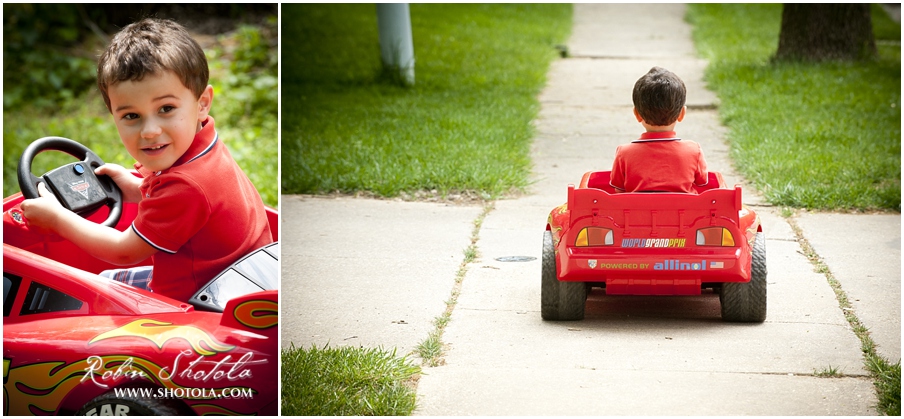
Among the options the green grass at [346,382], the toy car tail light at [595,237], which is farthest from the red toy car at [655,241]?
the green grass at [346,382]

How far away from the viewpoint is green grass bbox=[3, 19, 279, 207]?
25.9ft

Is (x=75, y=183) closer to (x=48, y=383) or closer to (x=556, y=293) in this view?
(x=48, y=383)

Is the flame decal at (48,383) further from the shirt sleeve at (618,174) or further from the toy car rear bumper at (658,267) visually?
the shirt sleeve at (618,174)

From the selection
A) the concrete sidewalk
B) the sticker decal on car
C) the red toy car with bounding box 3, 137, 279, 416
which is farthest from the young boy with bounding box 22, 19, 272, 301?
the sticker decal on car

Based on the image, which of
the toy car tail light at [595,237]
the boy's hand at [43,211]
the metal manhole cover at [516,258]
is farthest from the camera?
the metal manhole cover at [516,258]

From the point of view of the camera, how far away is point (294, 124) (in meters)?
8.53

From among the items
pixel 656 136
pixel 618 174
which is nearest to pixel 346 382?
pixel 618 174

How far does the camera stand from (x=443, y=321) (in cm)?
407

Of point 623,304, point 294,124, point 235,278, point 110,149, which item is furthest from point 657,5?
point 235,278

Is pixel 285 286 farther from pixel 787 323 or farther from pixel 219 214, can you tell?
pixel 787 323

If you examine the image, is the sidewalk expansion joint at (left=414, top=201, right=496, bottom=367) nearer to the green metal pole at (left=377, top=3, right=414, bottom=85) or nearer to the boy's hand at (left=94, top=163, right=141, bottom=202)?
the boy's hand at (left=94, top=163, right=141, bottom=202)

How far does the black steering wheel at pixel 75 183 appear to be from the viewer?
310cm

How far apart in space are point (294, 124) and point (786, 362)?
5.74 m

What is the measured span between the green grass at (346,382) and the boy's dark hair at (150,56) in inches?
40.5
